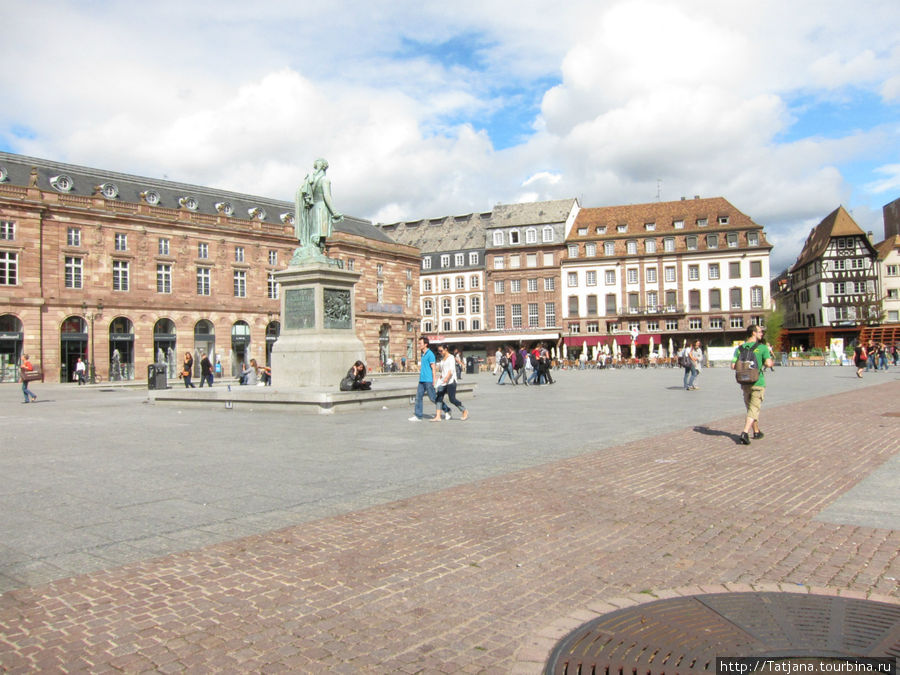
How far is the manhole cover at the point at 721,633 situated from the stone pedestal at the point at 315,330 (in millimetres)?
13927

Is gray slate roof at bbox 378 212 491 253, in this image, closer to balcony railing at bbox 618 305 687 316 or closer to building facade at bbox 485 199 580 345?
building facade at bbox 485 199 580 345

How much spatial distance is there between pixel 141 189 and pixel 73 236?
8.44 metres

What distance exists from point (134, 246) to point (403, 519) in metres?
47.5

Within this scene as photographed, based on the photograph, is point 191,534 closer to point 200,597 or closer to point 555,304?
point 200,597

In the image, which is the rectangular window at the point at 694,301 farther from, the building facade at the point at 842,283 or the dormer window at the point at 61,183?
the dormer window at the point at 61,183

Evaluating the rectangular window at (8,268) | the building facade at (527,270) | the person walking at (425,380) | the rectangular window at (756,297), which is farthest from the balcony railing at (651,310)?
the person walking at (425,380)

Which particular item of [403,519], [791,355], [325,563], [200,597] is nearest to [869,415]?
[403,519]

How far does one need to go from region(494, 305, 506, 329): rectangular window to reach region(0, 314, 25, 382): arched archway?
48.0 m

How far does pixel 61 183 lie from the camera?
151ft

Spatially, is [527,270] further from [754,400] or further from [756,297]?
[754,400]

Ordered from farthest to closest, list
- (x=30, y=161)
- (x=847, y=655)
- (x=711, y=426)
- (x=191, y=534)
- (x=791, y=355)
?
1. (x=791, y=355)
2. (x=30, y=161)
3. (x=711, y=426)
4. (x=191, y=534)
5. (x=847, y=655)

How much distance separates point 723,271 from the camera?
6956 centimetres

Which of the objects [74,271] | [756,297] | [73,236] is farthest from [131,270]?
[756,297]

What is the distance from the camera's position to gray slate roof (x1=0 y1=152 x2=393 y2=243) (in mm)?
44844
